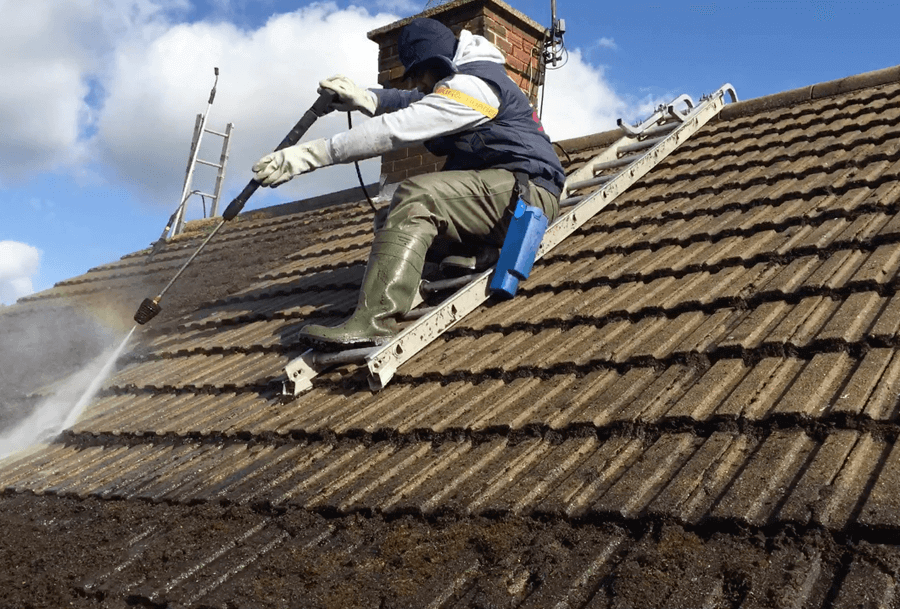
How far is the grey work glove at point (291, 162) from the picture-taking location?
3.42m

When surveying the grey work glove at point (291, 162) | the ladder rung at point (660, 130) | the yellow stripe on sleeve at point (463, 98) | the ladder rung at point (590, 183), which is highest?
the ladder rung at point (660, 130)

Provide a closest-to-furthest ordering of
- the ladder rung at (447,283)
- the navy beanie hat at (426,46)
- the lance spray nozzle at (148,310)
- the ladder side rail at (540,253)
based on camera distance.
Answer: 1. the ladder side rail at (540,253)
2. the ladder rung at (447,283)
3. the navy beanie hat at (426,46)
4. the lance spray nozzle at (148,310)

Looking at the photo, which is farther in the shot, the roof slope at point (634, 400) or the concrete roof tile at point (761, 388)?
the concrete roof tile at point (761, 388)

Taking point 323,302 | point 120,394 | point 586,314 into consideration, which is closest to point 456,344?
point 586,314

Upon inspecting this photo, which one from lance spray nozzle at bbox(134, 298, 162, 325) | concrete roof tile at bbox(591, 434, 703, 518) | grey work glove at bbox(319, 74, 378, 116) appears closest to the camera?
→ concrete roof tile at bbox(591, 434, 703, 518)

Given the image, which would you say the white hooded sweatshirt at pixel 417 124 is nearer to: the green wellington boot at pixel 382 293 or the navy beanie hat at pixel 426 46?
the navy beanie hat at pixel 426 46

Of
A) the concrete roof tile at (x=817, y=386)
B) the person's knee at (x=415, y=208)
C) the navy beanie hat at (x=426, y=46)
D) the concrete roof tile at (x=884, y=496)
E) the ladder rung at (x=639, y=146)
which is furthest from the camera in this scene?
the ladder rung at (x=639, y=146)

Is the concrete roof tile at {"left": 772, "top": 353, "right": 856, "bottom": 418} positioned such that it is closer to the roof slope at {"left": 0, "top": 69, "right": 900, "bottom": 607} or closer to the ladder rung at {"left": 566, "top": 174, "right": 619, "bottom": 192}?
the roof slope at {"left": 0, "top": 69, "right": 900, "bottom": 607}

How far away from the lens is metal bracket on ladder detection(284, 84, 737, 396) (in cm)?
316

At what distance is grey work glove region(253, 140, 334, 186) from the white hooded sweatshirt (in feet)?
0.17

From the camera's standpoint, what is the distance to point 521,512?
1.94 meters

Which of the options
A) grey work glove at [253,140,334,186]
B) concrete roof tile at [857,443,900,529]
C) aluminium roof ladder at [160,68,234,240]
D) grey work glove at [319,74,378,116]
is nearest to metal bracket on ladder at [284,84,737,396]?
grey work glove at [253,140,334,186]

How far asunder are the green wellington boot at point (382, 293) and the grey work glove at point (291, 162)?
0.47m

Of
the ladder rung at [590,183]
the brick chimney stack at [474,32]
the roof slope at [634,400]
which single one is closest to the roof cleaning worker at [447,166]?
the roof slope at [634,400]
